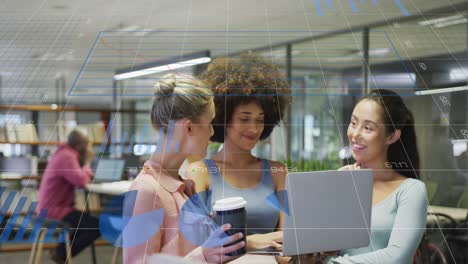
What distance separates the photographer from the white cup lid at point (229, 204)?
4.10ft

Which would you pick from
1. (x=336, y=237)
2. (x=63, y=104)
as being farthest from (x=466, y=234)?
(x=63, y=104)

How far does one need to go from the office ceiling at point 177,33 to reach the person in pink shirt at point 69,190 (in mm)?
160

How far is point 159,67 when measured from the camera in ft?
4.44

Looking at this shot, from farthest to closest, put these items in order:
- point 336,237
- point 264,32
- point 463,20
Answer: point 463,20 → point 264,32 → point 336,237

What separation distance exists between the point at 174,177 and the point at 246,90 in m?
0.29

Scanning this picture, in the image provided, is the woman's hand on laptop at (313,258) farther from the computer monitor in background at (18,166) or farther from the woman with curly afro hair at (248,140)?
the computer monitor in background at (18,166)

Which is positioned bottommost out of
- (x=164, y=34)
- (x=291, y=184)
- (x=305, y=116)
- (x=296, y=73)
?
(x=291, y=184)

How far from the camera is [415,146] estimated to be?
134 centimetres

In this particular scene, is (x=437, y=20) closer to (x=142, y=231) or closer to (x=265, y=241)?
(x=265, y=241)

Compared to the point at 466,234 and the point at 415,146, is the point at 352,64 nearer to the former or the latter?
the point at 415,146

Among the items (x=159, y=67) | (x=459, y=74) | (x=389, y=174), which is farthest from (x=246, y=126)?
(x=459, y=74)

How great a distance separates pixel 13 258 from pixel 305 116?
0.81 meters

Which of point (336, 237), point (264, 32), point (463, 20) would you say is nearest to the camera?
point (336, 237)
